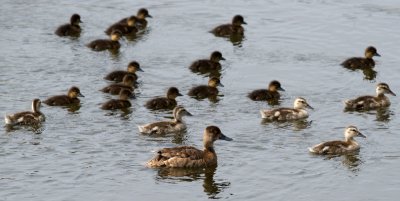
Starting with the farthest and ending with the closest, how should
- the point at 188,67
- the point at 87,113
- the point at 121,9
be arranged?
the point at 121,9 → the point at 188,67 → the point at 87,113

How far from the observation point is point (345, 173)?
1460 cm

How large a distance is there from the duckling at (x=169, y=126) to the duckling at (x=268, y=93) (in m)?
1.72

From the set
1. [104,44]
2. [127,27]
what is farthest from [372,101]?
[127,27]

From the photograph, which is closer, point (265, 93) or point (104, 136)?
point (104, 136)

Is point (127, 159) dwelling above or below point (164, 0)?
below

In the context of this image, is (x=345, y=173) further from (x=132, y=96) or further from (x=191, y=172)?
(x=132, y=96)

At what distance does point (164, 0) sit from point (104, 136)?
10061 millimetres

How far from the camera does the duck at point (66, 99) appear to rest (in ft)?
57.5

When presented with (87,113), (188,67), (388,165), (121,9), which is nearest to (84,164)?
(87,113)

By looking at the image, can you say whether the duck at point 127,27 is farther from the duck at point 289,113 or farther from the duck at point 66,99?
the duck at point 289,113

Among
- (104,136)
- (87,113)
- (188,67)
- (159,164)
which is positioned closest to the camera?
(159,164)

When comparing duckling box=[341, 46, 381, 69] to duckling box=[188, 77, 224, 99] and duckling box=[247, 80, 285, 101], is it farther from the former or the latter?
duckling box=[188, 77, 224, 99]

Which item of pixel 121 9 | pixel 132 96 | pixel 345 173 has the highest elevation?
pixel 121 9

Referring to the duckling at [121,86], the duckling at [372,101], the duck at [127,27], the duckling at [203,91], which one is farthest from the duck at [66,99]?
the duck at [127,27]
